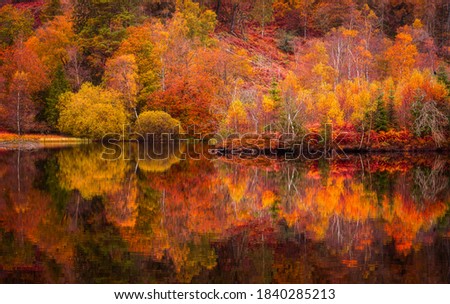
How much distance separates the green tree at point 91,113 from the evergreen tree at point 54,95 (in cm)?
64

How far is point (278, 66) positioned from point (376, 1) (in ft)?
72.0

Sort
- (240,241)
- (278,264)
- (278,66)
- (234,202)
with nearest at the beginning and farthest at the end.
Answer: (278,264), (240,241), (234,202), (278,66)

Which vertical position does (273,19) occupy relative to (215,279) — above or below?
above

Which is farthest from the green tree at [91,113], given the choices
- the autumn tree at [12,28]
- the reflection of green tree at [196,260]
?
the reflection of green tree at [196,260]

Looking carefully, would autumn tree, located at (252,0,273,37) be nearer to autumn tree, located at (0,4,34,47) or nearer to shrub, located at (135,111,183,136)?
autumn tree, located at (0,4,34,47)

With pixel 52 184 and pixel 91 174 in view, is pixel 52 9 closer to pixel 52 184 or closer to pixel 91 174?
pixel 91 174

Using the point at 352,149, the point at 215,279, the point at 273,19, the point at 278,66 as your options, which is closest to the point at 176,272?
the point at 215,279

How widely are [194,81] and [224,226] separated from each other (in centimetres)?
3976

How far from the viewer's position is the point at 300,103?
119ft

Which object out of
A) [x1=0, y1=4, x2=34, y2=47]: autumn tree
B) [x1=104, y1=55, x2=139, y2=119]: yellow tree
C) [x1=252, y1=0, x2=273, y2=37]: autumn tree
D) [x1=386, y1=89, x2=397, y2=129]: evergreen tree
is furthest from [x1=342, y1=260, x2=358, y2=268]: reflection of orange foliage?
[x1=252, y1=0, x2=273, y2=37]: autumn tree

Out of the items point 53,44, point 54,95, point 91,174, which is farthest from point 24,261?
point 53,44

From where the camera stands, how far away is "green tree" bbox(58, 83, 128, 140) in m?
48.7

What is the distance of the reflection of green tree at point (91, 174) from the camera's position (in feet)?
63.0

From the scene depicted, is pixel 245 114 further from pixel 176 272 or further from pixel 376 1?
pixel 376 1
